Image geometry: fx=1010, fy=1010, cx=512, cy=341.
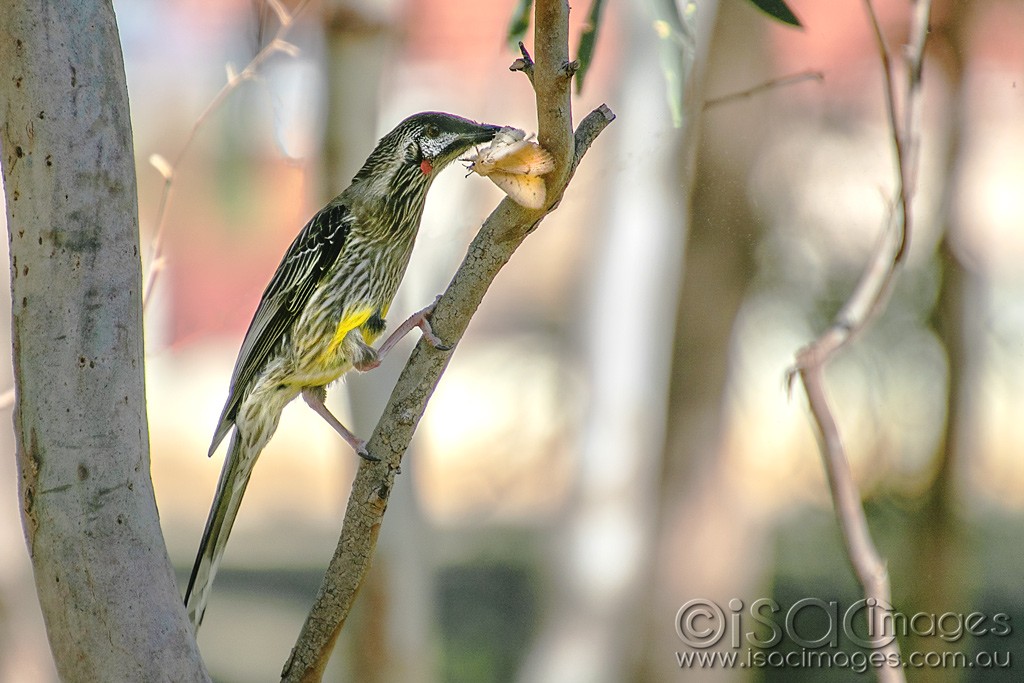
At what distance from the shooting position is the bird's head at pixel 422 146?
227 cm

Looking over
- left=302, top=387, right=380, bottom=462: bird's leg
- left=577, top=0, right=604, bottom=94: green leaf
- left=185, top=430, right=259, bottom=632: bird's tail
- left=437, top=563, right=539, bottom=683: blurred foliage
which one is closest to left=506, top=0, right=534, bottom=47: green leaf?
left=577, top=0, right=604, bottom=94: green leaf

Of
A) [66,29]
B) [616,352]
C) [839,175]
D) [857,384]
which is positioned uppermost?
[66,29]

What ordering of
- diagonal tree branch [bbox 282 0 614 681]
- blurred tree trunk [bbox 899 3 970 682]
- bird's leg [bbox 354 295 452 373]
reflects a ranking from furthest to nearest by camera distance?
blurred tree trunk [bbox 899 3 970 682] → bird's leg [bbox 354 295 452 373] → diagonal tree branch [bbox 282 0 614 681]

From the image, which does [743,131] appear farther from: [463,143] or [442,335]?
[442,335]

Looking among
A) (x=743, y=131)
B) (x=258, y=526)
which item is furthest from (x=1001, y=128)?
(x=258, y=526)

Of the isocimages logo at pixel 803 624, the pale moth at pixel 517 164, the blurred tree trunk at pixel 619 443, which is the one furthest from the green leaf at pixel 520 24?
the isocimages logo at pixel 803 624

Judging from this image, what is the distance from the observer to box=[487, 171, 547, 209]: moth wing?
1458mm

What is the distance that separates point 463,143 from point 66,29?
3.12 ft

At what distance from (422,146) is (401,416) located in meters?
0.86

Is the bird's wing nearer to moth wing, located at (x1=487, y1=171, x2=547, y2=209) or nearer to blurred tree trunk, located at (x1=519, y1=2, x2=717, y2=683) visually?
moth wing, located at (x1=487, y1=171, x2=547, y2=209)

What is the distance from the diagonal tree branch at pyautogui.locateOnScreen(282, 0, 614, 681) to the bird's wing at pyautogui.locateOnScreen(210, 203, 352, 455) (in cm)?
71

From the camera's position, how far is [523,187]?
4.85 ft

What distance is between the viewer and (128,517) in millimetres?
1525

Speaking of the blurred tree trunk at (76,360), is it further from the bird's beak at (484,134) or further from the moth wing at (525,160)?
the bird's beak at (484,134)
